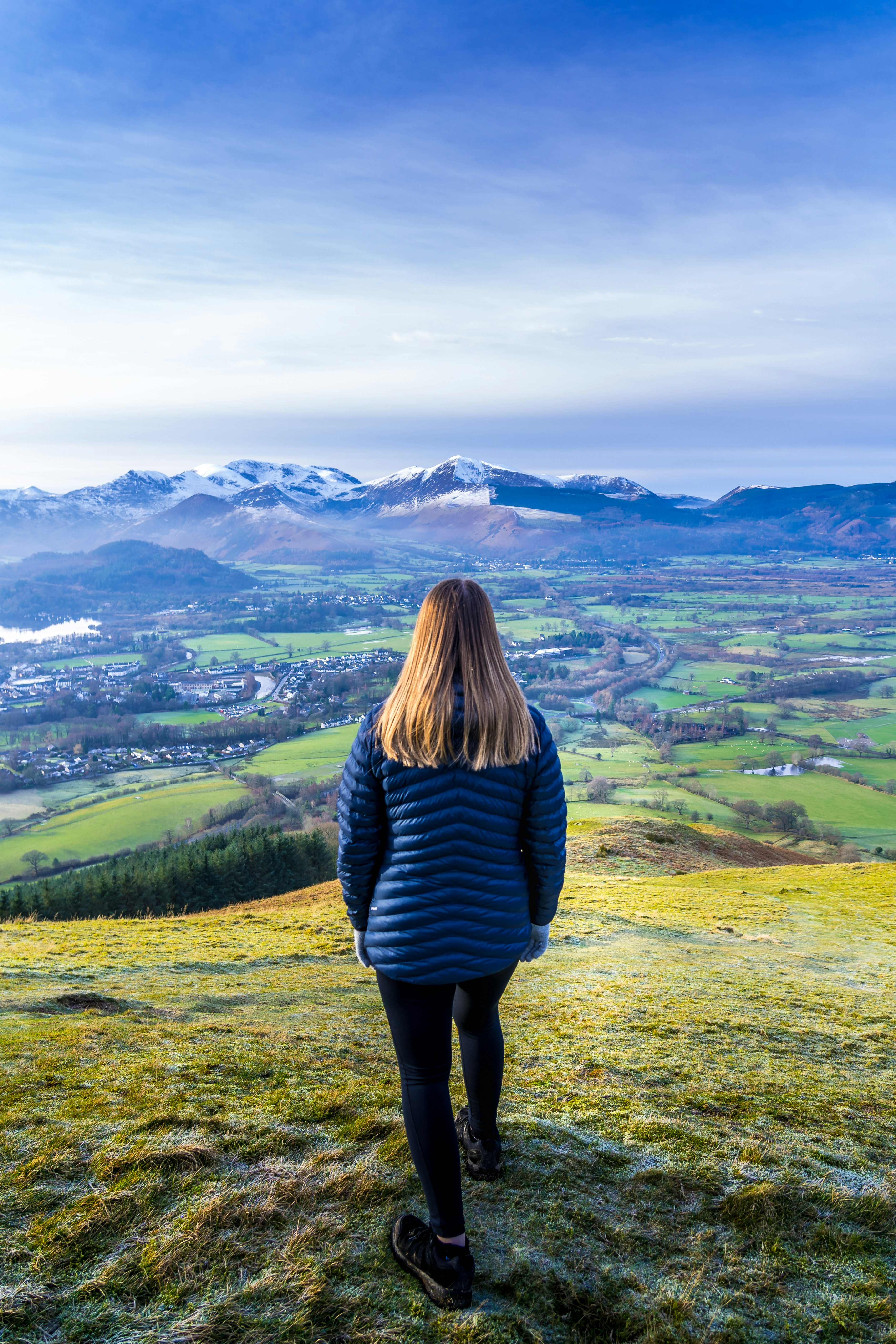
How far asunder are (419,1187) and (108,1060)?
118 inches

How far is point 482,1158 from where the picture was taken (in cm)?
377

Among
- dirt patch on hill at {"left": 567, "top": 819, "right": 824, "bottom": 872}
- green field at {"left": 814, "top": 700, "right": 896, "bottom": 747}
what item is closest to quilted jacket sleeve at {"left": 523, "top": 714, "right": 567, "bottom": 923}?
dirt patch on hill at {"left": 567, "top": 819, "right": 824, "bottom": 872}

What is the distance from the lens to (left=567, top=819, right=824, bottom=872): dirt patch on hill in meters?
24.3

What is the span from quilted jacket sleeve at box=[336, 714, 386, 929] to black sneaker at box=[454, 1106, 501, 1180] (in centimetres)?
166

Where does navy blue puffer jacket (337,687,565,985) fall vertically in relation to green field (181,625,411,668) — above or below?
above

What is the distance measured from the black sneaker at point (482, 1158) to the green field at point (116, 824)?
4311 cm

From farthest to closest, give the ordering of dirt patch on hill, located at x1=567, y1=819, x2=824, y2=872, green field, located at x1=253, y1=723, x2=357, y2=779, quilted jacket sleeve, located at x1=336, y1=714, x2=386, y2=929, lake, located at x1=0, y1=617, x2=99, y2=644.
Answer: lake, located at x1=0, y1=617, x2=99, y2=644 < green field, located at x1=253, y1=723, x2=357, y2=779 < dirt patch on hill, located at x1=567, y1=819, x2=824, y2=872 < quilted jacket sleeve, located at x1=336, y1=714, x2=386, y2=929

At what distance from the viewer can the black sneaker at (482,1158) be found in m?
3.77

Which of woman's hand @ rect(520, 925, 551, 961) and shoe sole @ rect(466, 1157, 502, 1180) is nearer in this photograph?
woman's hand @ rect(520, 925, 551, 961)

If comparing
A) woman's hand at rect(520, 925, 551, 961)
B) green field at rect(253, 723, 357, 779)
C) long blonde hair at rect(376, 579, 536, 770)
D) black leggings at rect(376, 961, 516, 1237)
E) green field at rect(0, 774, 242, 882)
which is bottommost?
green field at rect(0, 774, 242, 882)

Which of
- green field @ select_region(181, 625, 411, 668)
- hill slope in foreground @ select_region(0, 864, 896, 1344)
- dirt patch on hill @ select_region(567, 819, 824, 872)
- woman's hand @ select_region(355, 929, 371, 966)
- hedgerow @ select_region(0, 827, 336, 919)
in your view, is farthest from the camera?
green field @ select_region(181, 625, 411, 668)

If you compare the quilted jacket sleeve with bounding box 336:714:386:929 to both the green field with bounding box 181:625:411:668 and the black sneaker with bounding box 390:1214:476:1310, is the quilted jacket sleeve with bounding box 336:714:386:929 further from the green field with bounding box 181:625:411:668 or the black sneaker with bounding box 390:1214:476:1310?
the green field with bounding box 181:625:411:668

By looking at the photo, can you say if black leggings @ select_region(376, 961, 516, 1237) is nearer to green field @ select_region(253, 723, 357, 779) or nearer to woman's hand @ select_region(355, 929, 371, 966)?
woman's hand @ select_region(355, 929, 371, 966)

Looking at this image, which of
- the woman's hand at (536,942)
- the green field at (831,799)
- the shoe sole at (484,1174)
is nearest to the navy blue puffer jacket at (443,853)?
the woman's hand at (536,942)
